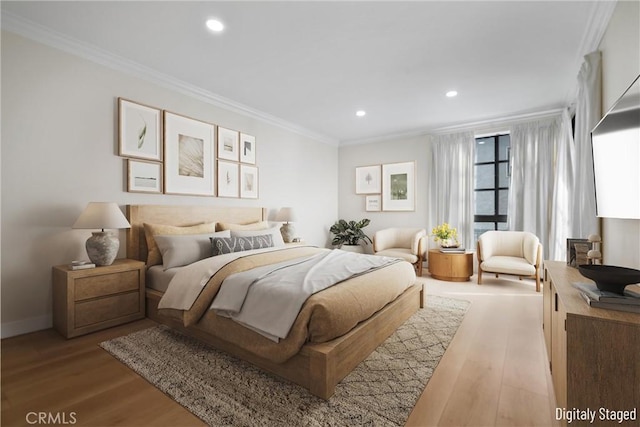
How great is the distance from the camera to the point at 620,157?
180 centimetres

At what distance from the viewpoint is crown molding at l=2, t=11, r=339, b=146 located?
8.33 ft

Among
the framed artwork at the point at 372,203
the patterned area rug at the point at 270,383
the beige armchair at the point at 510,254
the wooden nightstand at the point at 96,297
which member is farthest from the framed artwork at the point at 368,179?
the wooden nightstand at the point at 96,297

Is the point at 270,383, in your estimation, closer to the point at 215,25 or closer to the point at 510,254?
the point at 215,25

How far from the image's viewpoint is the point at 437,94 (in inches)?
158

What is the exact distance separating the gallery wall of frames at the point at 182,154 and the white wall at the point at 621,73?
412 cm

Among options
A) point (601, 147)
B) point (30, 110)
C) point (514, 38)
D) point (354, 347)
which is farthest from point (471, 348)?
point (30, 110)

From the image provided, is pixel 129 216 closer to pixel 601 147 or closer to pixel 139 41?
pixel 139 41

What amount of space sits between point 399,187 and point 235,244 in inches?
149

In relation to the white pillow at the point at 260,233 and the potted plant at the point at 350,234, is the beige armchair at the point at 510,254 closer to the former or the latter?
the potted plant at the point at 350,234

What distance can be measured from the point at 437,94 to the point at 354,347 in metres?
3.51

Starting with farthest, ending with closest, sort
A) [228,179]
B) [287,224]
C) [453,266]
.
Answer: [287,224], [453,266], [228,179]

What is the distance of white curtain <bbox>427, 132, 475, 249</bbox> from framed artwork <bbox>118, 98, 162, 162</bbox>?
14.9 feet

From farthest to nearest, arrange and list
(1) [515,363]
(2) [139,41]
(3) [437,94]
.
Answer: (3) [437,94] < (2) [139,41] < (1) [515,363]

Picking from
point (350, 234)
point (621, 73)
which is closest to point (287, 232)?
point (350, 234)
